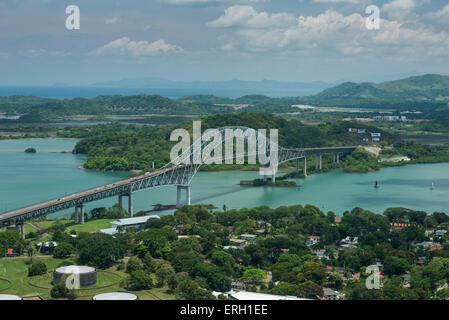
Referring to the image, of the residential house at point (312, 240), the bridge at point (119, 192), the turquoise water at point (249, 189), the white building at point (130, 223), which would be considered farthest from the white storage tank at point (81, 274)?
the turquoise water at point (249, 189)

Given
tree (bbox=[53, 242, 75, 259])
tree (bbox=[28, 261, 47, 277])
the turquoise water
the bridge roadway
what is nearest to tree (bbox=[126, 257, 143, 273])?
tree (bbox=[28, 261, 47, 277])

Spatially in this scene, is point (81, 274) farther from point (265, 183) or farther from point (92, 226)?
point (265, 183)

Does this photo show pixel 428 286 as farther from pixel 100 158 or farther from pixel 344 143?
pixel 344 143

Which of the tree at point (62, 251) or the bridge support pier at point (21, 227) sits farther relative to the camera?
the bridge support pier at point (21, 227)

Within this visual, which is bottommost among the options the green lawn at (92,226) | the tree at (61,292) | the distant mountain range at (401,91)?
the green lawn at (92,226)

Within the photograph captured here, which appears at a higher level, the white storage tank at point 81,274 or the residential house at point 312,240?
the white storage tank at point 81,274

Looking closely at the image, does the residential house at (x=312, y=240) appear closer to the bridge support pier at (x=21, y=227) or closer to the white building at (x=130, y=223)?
the white building at (x=130, y=223)
